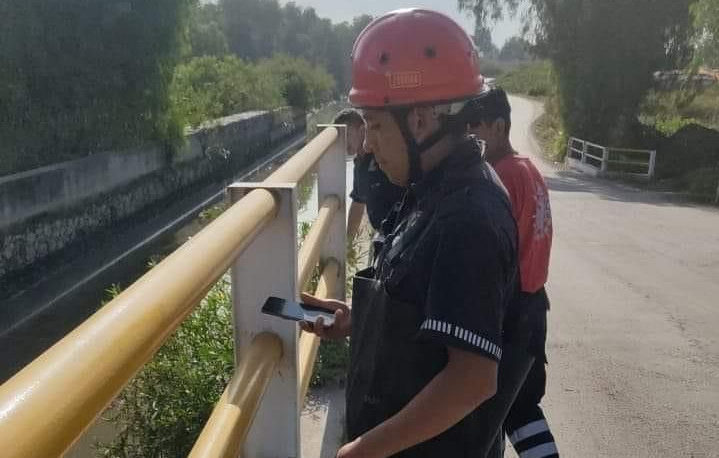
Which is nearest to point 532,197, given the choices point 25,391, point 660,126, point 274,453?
point 274,453

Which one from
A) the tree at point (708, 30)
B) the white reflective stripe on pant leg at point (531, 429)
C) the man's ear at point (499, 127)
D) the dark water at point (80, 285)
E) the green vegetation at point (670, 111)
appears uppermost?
the tree at point (708, 30)

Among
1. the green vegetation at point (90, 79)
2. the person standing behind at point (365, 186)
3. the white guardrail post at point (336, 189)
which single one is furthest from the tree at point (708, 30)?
the white guardrail post at point (336, 189)

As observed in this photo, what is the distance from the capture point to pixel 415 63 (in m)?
1.67

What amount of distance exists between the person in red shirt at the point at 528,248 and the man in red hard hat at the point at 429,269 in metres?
0.82

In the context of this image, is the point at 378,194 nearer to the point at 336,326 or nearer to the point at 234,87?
the point at 336,326

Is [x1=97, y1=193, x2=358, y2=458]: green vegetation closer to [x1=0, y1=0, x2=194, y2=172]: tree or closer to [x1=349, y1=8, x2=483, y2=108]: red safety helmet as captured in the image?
[x1=349, y1=8, x2=483, y2=108]: red safety helmet

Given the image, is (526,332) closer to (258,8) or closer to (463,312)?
(463,312)

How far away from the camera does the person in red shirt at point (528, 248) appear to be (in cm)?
262

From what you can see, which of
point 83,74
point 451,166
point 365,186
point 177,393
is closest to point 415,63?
point 451,166

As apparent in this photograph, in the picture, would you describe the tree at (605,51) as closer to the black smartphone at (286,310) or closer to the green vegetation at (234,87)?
the green vegetation at (234,87)

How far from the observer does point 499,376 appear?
1.68 meters

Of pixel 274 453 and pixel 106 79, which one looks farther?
pixel 106 79

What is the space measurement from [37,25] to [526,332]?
15.1m

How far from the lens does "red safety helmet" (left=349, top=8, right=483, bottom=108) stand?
164cm
